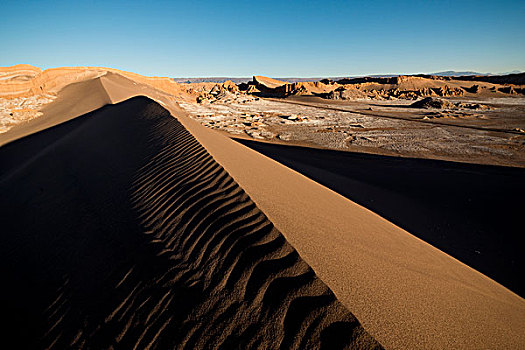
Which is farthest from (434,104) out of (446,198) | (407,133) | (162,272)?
(162,272)

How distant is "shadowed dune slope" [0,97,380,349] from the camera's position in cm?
180

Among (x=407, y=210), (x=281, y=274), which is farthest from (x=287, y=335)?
(x=407, y=210)

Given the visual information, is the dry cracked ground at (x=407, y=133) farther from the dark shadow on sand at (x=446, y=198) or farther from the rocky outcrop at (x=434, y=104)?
the rocky outcrop at (x=434, y=104)

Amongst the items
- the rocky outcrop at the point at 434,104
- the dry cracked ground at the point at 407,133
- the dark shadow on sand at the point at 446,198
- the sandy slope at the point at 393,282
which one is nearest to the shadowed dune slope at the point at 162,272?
the sandy slope at the point at 393,282

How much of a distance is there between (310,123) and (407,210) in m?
13.1

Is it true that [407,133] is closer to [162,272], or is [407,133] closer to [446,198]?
[446,198]

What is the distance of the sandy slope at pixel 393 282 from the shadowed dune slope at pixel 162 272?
201 mm

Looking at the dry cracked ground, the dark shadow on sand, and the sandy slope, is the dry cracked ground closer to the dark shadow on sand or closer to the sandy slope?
the dark shadow on sand

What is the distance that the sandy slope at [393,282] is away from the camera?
189cm

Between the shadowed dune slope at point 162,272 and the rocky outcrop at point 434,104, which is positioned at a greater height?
the shadowed dune slope at point 162,272

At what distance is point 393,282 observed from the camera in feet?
7.68

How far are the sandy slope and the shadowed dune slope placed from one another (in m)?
0.20

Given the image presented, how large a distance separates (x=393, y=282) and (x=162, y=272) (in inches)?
81.5

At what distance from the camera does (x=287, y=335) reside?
1.69 metres
